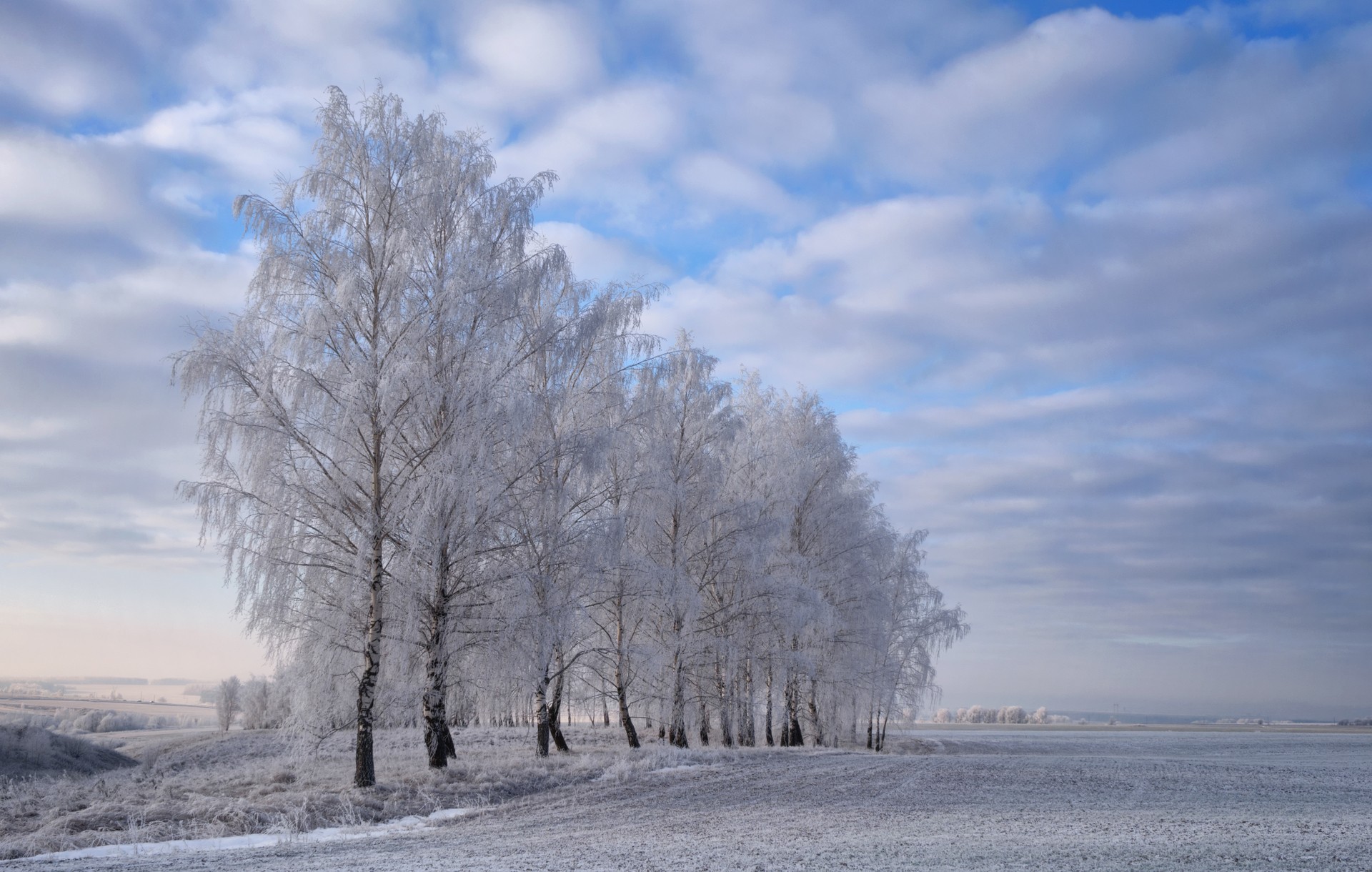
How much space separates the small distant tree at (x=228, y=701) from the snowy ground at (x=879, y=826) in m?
52.0

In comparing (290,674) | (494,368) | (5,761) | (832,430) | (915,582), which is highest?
(832,430)

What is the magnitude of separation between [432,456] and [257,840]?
26.0 feet

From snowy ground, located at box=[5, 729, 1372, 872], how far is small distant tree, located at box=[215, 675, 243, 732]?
52023 millimetres

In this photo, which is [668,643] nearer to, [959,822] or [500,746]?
[500,746]

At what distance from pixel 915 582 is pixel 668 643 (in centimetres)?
1908

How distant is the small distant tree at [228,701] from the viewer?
61500 mm

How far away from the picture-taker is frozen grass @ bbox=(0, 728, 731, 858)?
1205 centimetres

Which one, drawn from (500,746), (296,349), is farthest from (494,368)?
(500,746)

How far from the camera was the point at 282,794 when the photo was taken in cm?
1523

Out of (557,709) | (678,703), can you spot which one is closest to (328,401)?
(557,709)

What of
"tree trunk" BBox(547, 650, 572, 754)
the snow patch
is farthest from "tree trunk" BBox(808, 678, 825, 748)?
the snow patch

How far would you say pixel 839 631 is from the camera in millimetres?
33156

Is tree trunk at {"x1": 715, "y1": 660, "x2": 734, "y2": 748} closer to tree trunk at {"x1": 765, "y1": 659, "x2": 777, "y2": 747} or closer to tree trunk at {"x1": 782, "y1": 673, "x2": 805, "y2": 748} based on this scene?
tree trunk at {"x1": 765, "y1": 659, "x2": 777, "y2": 747}

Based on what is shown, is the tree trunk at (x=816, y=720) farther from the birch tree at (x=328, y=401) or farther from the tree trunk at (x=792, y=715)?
the birch tree at (x=328, y=401)
